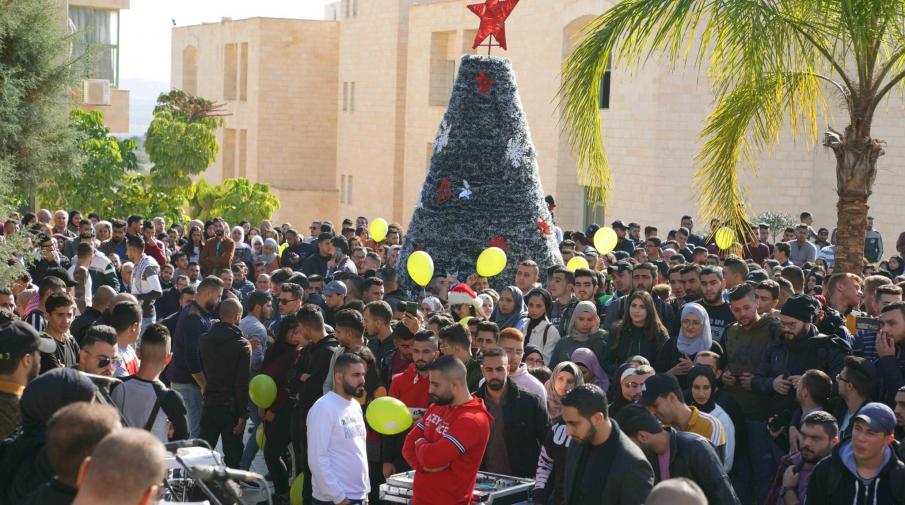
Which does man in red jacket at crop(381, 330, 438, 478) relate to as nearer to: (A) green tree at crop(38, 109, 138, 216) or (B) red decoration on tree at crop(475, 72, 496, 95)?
(B) red decoration on tree at crop(475, 72, 496, 95)

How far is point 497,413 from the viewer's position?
8141 mm

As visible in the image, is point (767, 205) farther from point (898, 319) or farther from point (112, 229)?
point (898, 319)

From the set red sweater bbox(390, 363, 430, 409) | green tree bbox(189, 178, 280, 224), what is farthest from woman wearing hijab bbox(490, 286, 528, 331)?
green tree bbox(189, 178, 280, 224)

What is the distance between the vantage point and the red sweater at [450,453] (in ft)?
23.2

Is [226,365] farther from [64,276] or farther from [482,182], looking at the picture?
[482,182]

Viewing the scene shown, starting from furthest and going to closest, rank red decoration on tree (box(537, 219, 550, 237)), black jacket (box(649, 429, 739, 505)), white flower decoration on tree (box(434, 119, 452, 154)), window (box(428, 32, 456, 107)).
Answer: window (box(428, 32, 456, 107)) < red decoration on tree (box(537, 219, 550, 237)) < white flower decoration on tree (box(434, 119, 452, 154)) < black jacket (box(649, 429, 739, 505))

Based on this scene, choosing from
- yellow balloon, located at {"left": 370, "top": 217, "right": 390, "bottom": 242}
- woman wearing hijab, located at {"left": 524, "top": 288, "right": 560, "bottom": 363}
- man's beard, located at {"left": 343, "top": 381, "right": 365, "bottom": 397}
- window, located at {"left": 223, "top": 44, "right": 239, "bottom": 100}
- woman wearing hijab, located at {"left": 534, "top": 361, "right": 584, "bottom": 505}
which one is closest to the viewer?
woman wearing hijab, located at {"left": 534, "top": 361, "right": 584, "bottom": 505}

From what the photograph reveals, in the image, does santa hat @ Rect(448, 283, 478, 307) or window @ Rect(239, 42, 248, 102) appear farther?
window @ Rect(239, 42, 248, 102)

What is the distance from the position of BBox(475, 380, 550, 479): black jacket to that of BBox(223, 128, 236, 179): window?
1714 inches

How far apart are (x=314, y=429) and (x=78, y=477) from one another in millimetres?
3068

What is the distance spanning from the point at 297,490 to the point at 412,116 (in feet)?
98.5

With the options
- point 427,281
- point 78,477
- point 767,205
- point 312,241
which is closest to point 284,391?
point 427,281

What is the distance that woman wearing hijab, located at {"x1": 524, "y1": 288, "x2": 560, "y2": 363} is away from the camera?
10.8m

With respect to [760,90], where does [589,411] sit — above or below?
below
